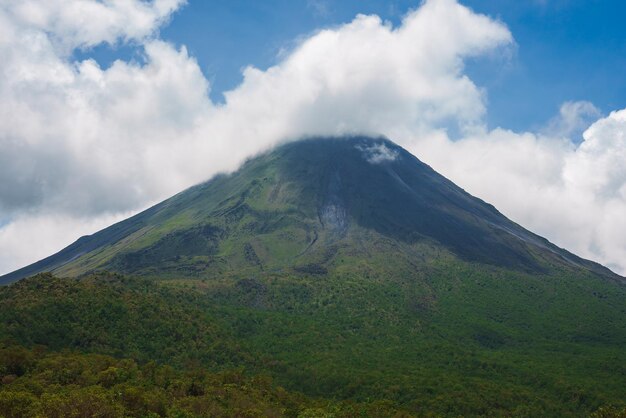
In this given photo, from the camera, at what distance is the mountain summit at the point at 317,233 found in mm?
144500

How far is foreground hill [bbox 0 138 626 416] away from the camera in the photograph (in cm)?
7200

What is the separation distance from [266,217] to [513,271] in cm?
7257

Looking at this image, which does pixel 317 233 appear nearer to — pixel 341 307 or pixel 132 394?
pixel 341 307

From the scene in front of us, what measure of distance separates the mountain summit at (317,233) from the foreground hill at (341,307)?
70 cm

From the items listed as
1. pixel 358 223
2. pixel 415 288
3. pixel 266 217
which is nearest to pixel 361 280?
pixel 415 288

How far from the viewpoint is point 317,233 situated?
530 ft

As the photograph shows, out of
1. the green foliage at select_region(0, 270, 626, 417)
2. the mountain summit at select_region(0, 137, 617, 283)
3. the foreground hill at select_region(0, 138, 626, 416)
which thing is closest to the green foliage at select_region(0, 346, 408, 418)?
the green foliage at select_region(0, 270, 626, 417)

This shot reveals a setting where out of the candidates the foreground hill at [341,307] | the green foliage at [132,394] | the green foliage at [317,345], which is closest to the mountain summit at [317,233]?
the foreground hill at [341,307]

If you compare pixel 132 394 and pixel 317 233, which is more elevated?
pixel 317 233

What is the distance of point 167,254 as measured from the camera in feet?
502

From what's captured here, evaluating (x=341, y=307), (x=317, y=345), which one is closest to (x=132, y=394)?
(x=317, y=345)

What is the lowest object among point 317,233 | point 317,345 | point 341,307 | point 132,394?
point 317,345

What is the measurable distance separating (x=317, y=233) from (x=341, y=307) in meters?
51.6

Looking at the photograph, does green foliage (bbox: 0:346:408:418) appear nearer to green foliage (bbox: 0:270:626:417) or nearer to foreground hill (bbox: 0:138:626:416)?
green foliage (bbox: 0:270:626:417)
